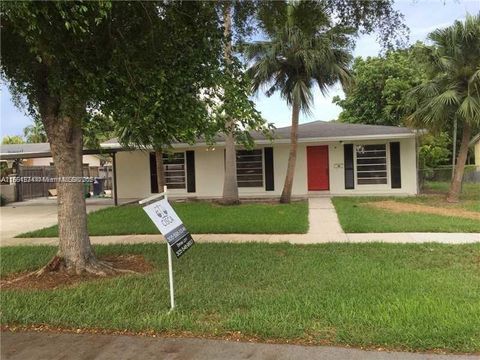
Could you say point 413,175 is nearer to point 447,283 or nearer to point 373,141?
point 373,141

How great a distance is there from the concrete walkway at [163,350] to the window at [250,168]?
16849 mm

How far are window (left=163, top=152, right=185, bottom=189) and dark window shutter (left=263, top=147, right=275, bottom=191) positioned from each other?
381cm

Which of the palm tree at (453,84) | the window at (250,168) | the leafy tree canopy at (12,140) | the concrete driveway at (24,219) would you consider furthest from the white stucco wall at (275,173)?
the leafy tree canopy at (12,140)

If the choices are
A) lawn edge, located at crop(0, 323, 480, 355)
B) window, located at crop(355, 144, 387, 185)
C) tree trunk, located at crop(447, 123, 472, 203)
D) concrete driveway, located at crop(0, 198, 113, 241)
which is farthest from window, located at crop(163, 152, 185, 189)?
lawn edge, located at crop(0, 323, 480, 355)

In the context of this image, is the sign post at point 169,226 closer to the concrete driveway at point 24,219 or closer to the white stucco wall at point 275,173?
the concrete driveway at point 24,219

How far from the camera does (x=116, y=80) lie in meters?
6.59

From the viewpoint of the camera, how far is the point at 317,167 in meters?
21.1

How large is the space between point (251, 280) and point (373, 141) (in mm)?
14817

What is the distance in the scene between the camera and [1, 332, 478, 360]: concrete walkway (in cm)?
437

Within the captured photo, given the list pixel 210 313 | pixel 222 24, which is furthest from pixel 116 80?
pixel 210 313

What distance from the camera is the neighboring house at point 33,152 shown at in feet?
70.2

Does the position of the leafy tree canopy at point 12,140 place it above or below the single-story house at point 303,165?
above

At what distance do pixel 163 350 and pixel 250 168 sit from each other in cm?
1728

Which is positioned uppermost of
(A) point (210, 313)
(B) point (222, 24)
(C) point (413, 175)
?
(B) point (222, 24)
